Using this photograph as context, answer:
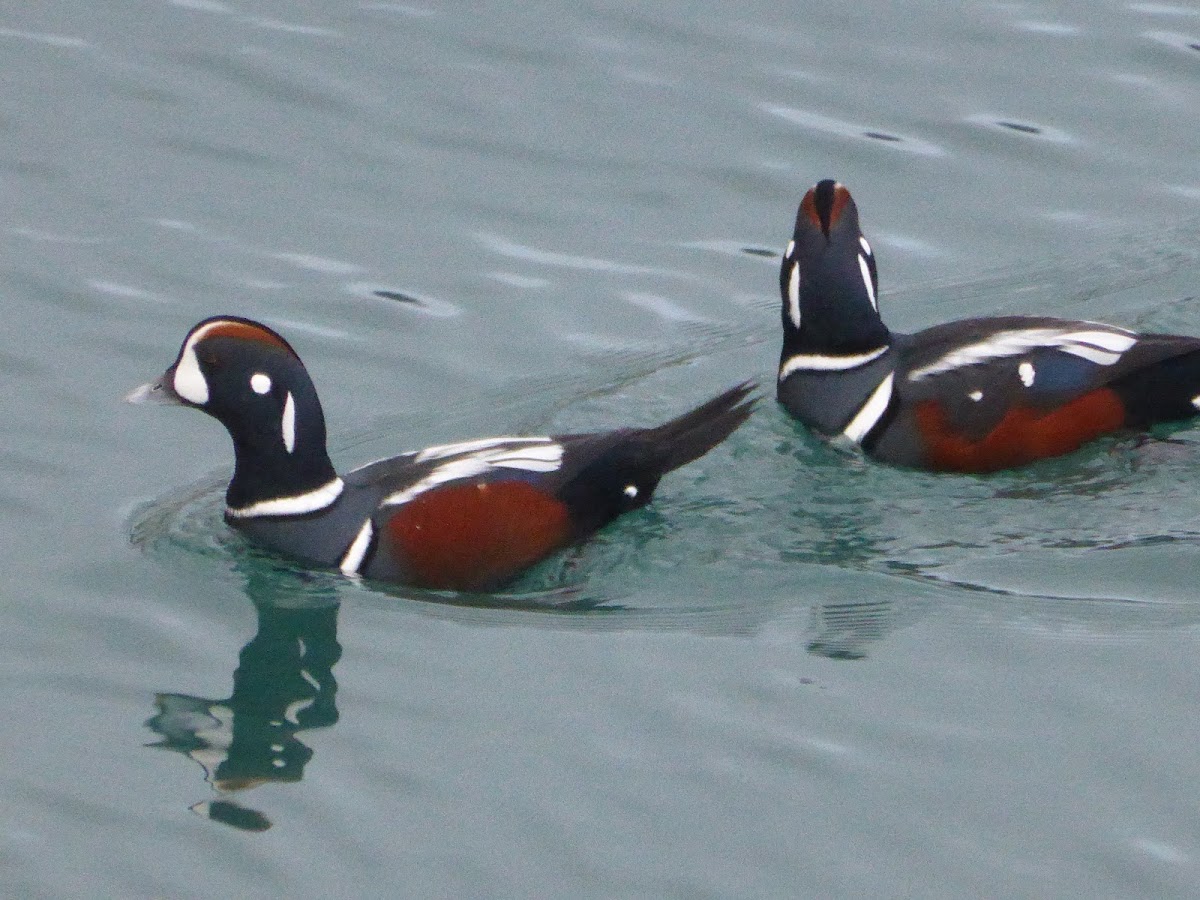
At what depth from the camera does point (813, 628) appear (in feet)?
27.7

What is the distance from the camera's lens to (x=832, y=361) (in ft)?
33.2

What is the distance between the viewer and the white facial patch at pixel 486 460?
8.92 m

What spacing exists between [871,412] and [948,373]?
1.28 ft

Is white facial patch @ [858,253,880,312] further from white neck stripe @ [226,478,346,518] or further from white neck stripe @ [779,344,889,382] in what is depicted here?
white neck stripe @ [226,478,346,518]

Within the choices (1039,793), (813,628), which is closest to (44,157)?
(813,628)

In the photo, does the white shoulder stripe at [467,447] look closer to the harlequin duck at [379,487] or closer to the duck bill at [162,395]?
the harlequin duck at [379,487]

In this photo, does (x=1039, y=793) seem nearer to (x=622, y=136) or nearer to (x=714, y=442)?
(x=714, y=442)

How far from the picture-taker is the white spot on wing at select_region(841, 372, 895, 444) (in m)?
9.89

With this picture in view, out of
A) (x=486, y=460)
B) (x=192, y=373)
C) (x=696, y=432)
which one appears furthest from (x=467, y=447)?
(x=192, y=373)

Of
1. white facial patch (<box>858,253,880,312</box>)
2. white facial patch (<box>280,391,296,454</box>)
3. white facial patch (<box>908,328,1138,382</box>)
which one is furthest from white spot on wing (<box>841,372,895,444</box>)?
white facial patch (<box>280,391,296,454</box>)

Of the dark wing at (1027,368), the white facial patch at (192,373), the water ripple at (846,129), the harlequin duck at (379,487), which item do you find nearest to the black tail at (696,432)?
the harlequin duck at (379,487)

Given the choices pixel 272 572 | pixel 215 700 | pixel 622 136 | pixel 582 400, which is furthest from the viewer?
pixel 622 136

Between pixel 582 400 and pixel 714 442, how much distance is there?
4.24 ft

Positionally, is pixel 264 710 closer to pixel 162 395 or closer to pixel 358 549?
pixel 358 549
